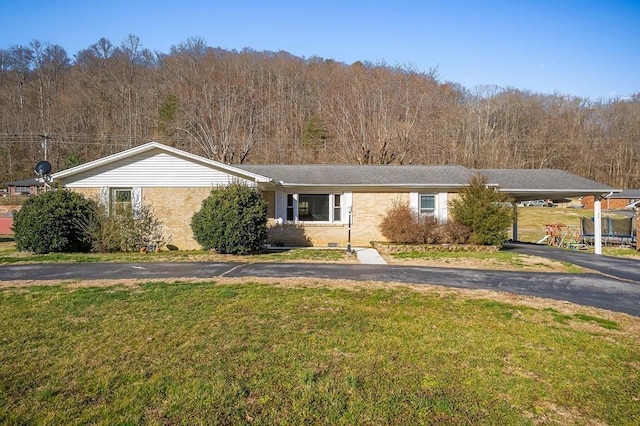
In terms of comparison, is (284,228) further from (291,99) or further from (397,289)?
(291,99)

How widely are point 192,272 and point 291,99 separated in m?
38.4

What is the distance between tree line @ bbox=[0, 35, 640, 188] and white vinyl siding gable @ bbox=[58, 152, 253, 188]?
18.8m

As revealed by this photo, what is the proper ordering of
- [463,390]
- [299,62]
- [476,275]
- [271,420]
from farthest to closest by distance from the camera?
1. [299,62]
2. [476,275]
3. [463,390]
4. [271,420]

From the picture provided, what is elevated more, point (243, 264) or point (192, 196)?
point (192, 196)

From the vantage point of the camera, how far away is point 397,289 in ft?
27.0

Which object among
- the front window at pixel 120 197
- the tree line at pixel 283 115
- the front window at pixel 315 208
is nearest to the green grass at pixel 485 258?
the front window at pixel 315 208

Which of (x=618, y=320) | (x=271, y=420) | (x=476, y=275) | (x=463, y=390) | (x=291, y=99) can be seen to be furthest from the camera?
(x=291, y=99)

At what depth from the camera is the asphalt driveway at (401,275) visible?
8305 millimetres

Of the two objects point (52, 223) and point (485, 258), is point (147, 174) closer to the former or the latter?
point (52, 223)

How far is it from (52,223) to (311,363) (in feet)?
44.8

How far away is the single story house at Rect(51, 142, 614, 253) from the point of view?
16.0 meters

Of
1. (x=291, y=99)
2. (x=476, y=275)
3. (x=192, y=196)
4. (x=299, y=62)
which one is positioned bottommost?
(x=476, y=275)

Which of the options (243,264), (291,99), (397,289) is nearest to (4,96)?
(291,99)

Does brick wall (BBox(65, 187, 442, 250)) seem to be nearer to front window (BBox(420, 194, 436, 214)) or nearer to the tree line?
front window (BBox(420, 194, 436, 214))
